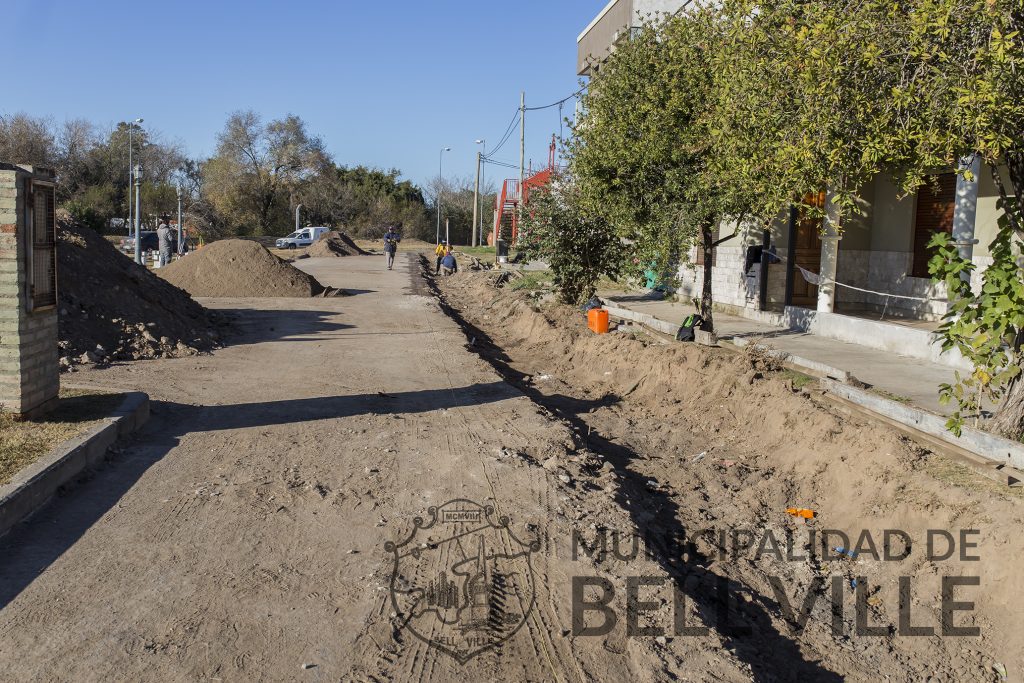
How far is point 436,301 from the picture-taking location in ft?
70.9

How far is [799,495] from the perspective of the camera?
7426 millimetres

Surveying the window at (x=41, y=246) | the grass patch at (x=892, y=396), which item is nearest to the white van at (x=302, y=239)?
the window at (x=41, y=246)

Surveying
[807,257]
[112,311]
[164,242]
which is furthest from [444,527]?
[164,242]

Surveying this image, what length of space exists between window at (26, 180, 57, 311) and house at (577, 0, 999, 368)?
8483mm

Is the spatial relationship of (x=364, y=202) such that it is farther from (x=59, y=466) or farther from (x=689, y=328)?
(x=59, y=466)

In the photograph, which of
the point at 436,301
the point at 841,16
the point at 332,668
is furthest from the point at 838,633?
the point at 436,301

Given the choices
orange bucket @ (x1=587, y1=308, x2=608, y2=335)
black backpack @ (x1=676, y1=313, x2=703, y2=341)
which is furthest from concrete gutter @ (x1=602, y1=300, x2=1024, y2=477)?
orange bucket @ (x1=587, y1=308, x2=608, y2=335)

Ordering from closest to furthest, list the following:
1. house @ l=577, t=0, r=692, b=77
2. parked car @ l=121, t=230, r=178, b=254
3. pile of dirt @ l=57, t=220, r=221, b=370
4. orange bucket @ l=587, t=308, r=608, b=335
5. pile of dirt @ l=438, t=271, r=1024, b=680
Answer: pile of dirt @ l=438, t=271, r=1024, b=680 → pile of dirt @ l=57, t=220, r=221, b=370 → orange bucket @ l=587, t=308, r=608, b=335 → house @ l=577, t=0, r=692, b=77 → parked car @ l=121, t=230, r=178, b=254

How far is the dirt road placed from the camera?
3.92 metres

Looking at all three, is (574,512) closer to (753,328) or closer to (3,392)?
(3,392)

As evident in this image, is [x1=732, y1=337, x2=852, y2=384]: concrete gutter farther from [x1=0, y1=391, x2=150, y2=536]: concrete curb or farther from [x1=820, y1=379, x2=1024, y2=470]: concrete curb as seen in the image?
[x1=0, y1=391, x2=150, y2=536]: concrete curb

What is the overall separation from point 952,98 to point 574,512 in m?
4.18

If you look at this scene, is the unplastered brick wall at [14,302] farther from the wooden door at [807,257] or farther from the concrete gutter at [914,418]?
the wooden door at [807,257]

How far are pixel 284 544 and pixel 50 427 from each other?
3164 millimetres
